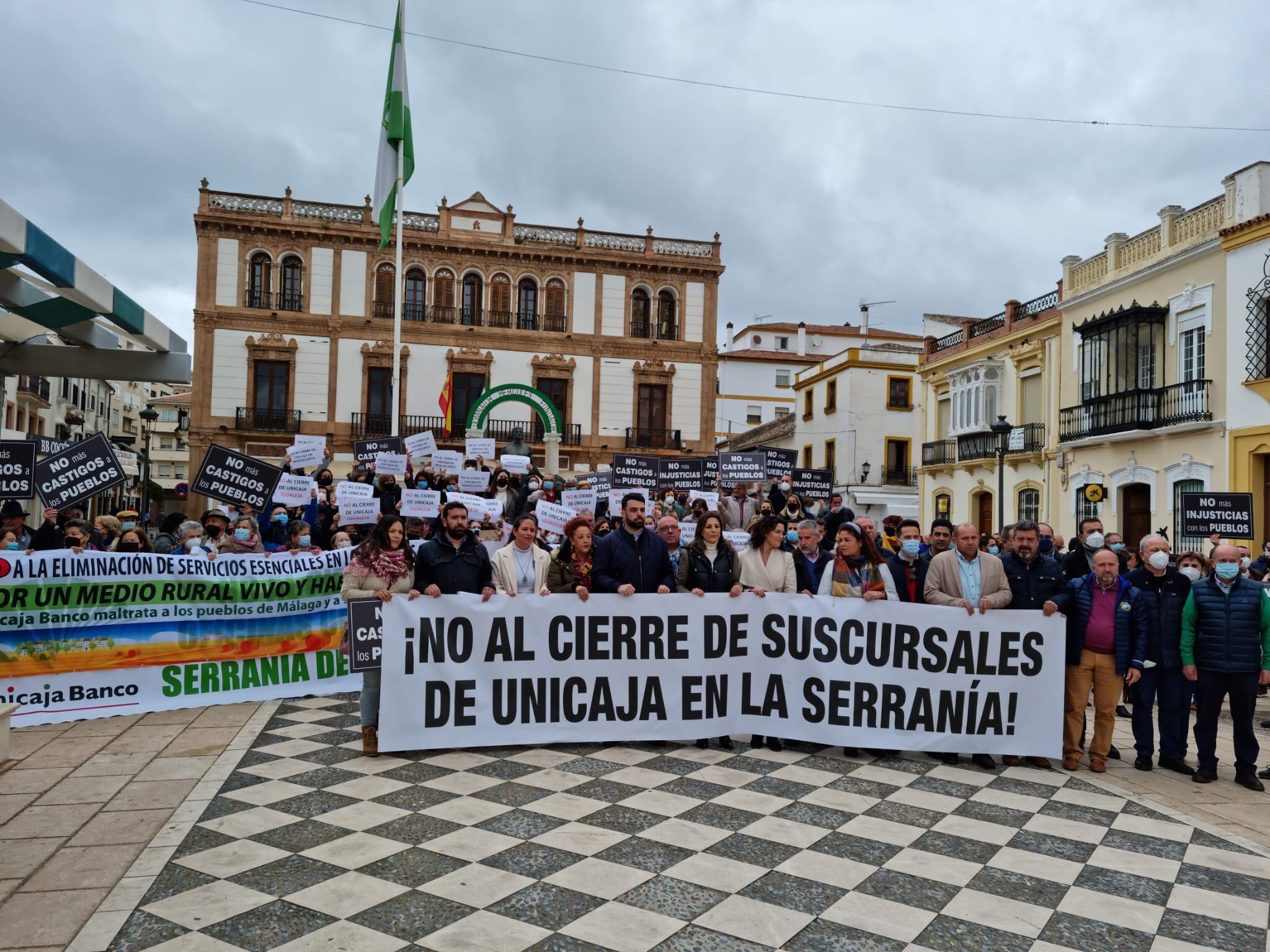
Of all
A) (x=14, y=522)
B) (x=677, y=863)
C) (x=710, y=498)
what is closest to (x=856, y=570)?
(x=677, y=863)

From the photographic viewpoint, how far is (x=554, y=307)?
36.4 m

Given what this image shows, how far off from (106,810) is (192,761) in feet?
3.30

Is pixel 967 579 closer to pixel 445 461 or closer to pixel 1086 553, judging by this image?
pixel 1086 553

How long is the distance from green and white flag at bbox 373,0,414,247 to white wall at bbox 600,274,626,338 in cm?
1778

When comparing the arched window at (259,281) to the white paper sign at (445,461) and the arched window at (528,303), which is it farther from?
the white paper sign at (445,461)

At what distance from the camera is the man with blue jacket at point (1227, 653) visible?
6.69m

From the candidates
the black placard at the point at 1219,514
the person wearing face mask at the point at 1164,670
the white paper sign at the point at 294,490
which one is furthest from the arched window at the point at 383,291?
the person wearing face mask at the point at 1164,670

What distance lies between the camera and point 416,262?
35.3 metres

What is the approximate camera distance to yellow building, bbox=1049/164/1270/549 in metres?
20.3

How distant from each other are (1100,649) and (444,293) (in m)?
31.8

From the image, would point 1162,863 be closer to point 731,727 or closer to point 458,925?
point 731,727

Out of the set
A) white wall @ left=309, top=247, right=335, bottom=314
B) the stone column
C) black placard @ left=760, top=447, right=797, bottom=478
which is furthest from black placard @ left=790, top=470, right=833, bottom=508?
white wall @ left=309, top=247, right=335, bottom=314

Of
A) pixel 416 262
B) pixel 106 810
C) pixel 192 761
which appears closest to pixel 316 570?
pixel 192 761

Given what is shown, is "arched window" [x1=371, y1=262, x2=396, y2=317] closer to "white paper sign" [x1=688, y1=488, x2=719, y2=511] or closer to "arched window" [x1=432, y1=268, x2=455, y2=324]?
"arched window" [x1=432, y1=268, x2=455, y2=324]
